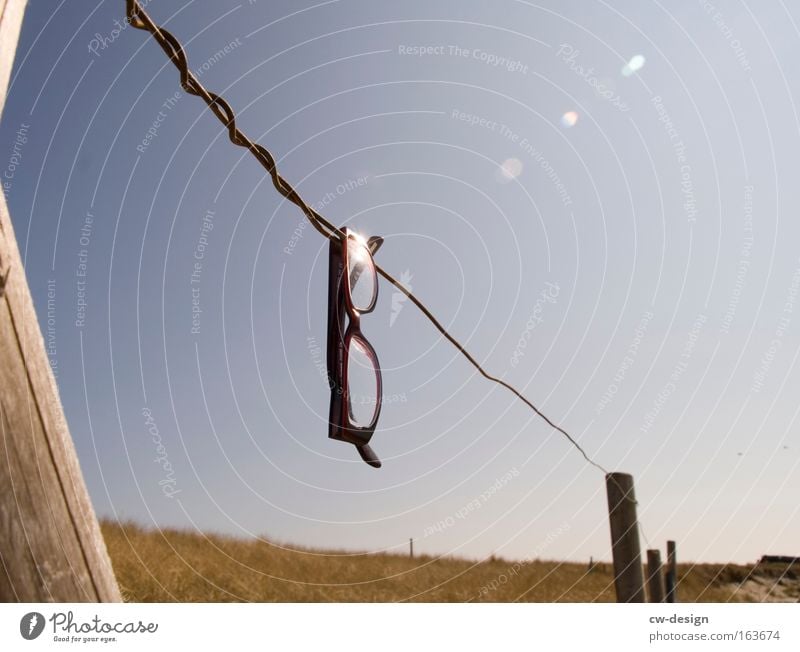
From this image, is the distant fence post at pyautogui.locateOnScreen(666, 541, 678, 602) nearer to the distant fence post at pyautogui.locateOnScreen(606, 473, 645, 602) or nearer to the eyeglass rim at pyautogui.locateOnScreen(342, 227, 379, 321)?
the distant fence post at pyautogui.locateOnScreen(606, 473, 645, 602)

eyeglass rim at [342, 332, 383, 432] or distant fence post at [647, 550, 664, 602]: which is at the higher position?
eyeglass rim at [342, 332, 383, 432]

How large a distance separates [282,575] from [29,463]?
6.56 metres

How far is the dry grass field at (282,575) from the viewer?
20.6 feet

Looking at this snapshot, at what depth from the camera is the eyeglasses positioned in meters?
1.72

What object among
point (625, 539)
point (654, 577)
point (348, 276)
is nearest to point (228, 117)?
point (348, 276)

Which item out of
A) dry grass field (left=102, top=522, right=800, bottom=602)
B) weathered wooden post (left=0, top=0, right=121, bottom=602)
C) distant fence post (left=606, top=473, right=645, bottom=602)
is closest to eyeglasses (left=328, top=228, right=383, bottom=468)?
weathered wooden post (left=0, top=0, right=121, bottom=602)

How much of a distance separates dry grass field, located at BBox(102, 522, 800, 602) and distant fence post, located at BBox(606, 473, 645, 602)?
7.84ft

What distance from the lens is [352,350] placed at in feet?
6.28

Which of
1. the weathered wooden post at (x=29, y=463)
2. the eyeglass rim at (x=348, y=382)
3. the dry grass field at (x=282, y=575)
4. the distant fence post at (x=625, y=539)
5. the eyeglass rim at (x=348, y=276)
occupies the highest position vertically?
the eyeglass rim at (x=348, y=276)

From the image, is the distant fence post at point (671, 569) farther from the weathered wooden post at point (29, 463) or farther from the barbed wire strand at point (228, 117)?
the weathered wooden post at point (29, 463)

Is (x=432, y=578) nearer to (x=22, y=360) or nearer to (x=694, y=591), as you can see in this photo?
(x=694, y=591)

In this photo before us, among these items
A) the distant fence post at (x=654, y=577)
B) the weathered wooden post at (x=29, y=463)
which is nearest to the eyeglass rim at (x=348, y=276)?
the weathered wooden post at (x=29, y=463)

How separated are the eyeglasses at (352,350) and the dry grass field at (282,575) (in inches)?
144

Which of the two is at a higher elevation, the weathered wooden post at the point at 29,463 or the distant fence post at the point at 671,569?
the weathered wooden post at the point at 29,463
